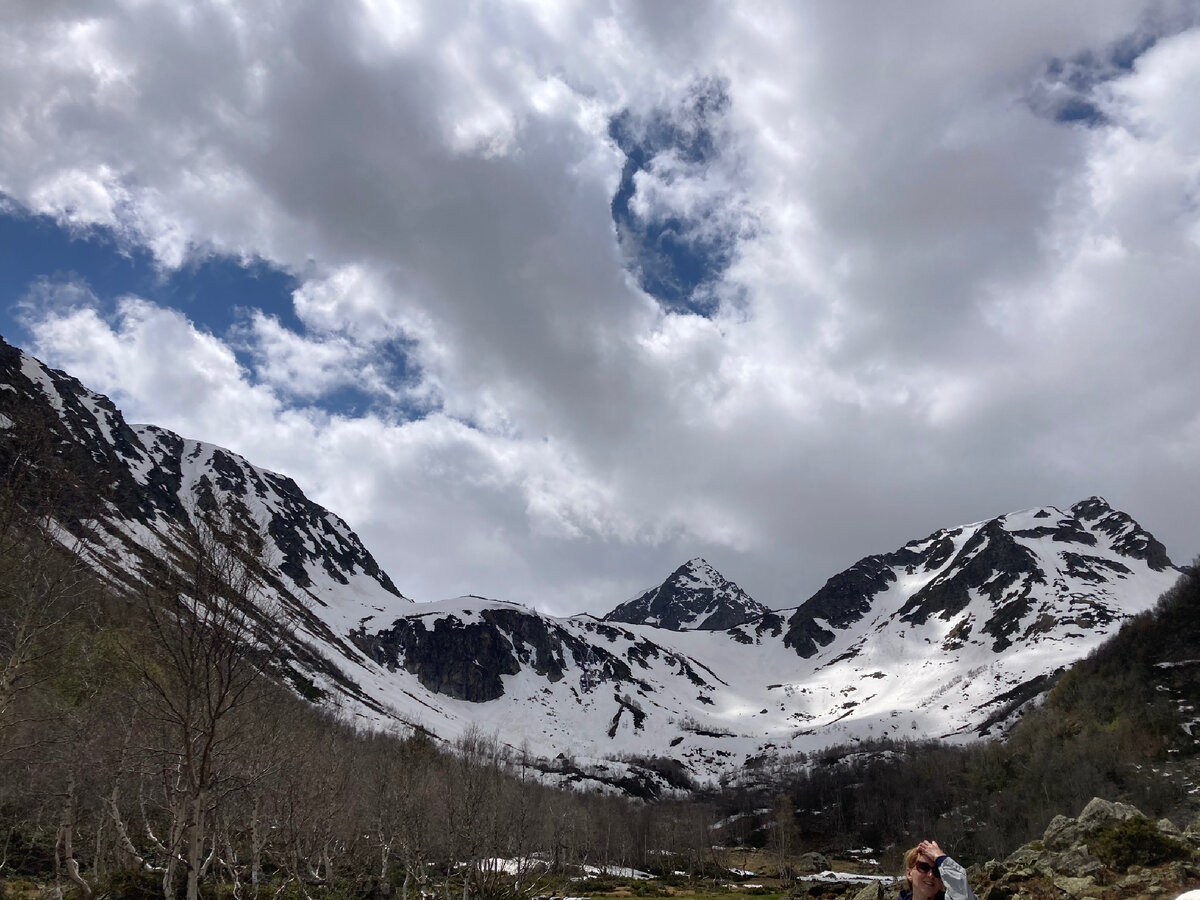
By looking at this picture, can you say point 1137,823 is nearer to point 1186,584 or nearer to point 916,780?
point 1186,584

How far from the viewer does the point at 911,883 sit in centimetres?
595

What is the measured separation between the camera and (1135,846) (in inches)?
837

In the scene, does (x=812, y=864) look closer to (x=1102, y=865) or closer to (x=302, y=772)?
(x=302, y=772)

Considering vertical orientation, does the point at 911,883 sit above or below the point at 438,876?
above

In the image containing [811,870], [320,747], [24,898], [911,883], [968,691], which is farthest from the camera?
[968,691]

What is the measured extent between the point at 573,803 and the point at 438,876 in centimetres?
5263

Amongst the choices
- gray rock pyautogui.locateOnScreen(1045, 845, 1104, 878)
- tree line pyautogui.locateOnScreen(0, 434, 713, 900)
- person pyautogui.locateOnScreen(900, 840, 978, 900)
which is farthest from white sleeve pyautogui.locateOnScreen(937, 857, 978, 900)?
gray rock pyautogui.locateOnScreen(1045, 845, 1104, 878)

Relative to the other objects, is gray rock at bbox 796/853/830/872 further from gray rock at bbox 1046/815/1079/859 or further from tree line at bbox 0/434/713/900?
gray rock at bbox 1046/815/1079/859

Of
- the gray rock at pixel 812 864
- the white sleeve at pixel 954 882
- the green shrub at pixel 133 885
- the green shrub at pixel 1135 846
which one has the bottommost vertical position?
the gray rock at pixel 812 864

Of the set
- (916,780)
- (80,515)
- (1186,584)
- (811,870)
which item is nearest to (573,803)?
(811,870)

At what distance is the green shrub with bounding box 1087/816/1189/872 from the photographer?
20.6m

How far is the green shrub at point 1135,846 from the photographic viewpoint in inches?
810

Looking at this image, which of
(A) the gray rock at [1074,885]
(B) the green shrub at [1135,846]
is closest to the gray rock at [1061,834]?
(B) the green shrub at [1135,846]

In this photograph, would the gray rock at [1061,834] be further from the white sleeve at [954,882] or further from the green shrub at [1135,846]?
the white sleeve at [954,882]
